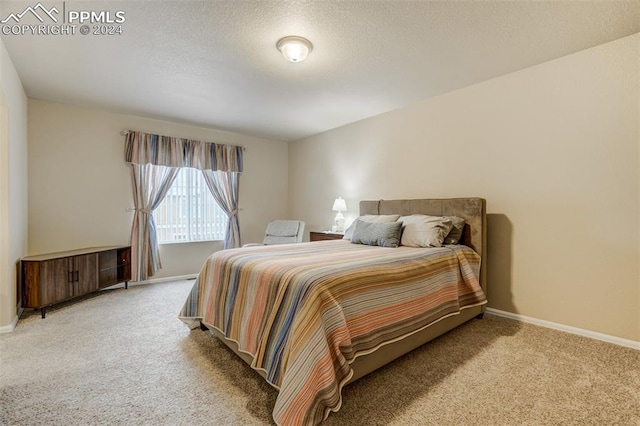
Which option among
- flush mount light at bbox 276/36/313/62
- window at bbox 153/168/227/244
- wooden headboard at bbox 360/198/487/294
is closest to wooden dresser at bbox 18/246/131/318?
window at bbox 153/168/227/244

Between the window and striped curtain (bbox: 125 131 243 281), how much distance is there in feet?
0.48

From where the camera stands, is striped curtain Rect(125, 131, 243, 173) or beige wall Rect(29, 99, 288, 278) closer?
beige wall Rect(29, 99, 288, 278)

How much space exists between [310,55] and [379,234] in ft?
6.00

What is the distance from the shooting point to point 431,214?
3.43 metres

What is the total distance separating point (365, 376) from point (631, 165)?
2634 mm

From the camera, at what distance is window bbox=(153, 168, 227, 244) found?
4629 millimetres

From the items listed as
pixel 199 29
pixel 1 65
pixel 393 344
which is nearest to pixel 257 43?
pixel 199 29

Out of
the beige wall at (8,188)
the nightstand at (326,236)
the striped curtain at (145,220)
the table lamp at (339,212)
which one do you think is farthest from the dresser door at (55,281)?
the table lamp at (339,212)

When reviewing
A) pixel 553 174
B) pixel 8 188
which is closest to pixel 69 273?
pixel 8 188

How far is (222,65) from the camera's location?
9.18 feet

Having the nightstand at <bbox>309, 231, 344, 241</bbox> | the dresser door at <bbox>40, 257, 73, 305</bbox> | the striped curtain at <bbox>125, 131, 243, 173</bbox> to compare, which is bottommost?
the dresser door at <bbox>40, 257, 73, 305</bbox>

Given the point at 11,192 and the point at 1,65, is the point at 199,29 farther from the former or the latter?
the point at 11,192

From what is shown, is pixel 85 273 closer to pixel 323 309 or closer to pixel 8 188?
pixel 8 188

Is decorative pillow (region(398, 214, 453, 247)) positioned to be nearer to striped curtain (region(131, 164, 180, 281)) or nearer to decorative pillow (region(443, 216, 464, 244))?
decorative pillow (region(443, 216, 464, 244))
